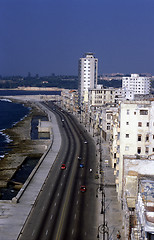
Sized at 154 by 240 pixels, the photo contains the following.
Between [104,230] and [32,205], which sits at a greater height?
[32,205]

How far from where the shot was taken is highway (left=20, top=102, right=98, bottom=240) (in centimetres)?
5994

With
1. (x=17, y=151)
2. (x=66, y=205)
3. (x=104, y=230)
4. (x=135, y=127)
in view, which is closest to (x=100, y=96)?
(x=17, y=151)

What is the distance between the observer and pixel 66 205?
7188 cm

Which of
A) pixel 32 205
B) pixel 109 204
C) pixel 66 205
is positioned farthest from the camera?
pixel 109 204

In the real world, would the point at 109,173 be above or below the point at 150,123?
below

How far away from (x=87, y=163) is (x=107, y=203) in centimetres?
3323

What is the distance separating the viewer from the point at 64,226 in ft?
204

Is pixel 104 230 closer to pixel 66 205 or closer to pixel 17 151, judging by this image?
pixel 66 205

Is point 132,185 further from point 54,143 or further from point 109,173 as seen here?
point 54,143

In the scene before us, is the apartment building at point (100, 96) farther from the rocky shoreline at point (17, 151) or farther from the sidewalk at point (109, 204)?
the sidewalk at point (109, 204)

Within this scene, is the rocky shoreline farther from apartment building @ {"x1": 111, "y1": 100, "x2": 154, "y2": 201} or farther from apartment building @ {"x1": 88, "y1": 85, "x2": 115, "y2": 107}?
apartment building @ {"x1": 88, "y1": 85, "x2": 115, "y2": 107}

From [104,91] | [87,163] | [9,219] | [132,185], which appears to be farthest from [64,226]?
[104,91]

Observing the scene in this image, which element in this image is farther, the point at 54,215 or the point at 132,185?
the point at 54,215

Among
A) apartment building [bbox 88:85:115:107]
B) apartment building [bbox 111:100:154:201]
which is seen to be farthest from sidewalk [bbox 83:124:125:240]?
apartment building [bbox 88:85:115:107]
